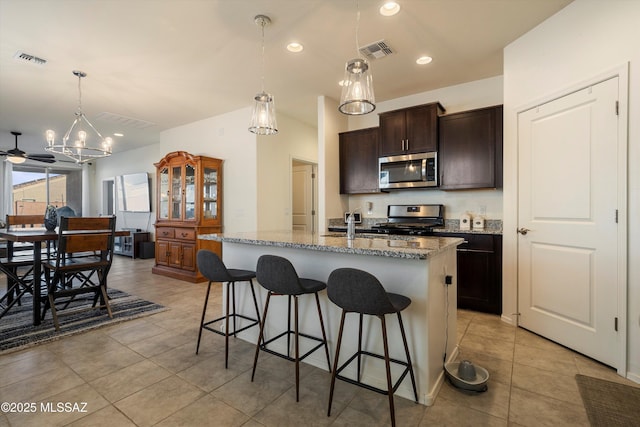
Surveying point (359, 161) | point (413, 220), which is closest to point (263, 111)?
point (359, 161)

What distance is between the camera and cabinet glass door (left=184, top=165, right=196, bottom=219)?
5.02 metres

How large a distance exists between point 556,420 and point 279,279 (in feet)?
5.62

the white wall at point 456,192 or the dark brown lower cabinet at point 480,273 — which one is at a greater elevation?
the white wall at point 456,192

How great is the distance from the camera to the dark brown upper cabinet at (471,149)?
11.3 feet

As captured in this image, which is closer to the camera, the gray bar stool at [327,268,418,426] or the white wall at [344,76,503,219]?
the gray bar stool at [327,268,418,426]

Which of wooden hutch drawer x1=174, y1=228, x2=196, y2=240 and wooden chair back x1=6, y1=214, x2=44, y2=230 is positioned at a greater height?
wooden chair back x1=6, y1=214, x2=44, y2=230

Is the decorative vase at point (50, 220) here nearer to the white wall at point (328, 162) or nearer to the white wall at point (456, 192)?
the white wall at point (328, 162)

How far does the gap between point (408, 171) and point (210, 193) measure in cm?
323

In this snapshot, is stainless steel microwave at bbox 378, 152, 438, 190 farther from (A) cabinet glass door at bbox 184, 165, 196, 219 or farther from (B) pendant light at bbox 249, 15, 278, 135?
(A) cabinet glass door at bbox 184, 165, 196, 219

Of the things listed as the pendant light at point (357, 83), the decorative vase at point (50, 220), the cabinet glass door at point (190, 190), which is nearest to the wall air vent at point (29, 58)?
the decorative vase at point (50, 220)

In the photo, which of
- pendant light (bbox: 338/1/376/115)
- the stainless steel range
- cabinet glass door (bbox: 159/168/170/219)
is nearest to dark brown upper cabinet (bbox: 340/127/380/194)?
the stainless steel range

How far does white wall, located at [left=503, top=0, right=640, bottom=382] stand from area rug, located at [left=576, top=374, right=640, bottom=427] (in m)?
0.24

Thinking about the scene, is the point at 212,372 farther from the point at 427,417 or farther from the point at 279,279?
the point at 427,417

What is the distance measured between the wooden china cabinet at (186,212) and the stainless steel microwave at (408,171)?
109 inches
